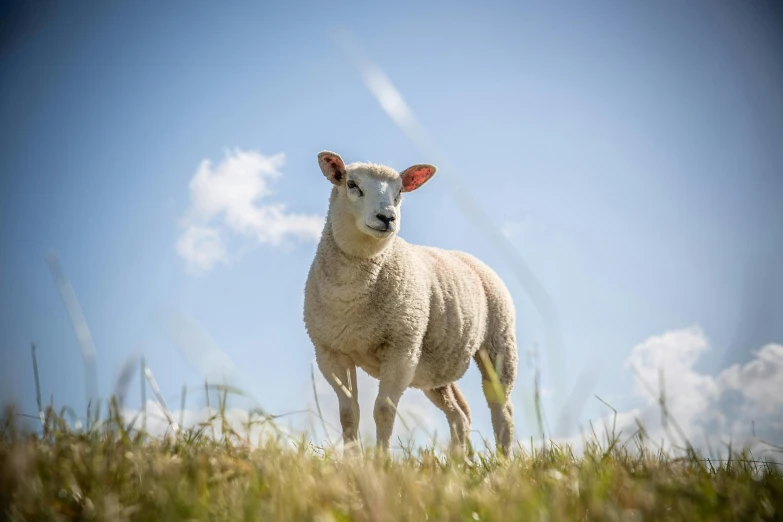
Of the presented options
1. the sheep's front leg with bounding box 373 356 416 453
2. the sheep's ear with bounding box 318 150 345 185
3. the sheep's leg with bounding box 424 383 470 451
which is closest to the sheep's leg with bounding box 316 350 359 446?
the sheep's front leg with bounding box 373 356 416 453

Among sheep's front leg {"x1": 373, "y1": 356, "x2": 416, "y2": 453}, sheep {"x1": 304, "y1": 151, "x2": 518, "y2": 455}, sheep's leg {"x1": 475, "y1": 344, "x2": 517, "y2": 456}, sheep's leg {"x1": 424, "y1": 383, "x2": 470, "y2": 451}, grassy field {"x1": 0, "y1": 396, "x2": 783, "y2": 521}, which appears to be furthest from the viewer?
sheep's leg {"x1": 424, "y1": 383, "x2": 470, "y2": 451}

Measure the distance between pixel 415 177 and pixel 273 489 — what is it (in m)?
4.66

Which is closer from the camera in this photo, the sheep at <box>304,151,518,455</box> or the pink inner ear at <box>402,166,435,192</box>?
the sheep at <box>304,151,518,455</box>

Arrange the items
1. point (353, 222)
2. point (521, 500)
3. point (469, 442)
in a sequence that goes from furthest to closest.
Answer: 1. point (353, 222)
2. point (469, 442)
3. point (521, 500)

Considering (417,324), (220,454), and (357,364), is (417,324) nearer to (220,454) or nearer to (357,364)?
(357,364)

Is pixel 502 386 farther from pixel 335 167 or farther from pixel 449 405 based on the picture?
pixel 335 167

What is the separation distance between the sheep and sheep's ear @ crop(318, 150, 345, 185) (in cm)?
1

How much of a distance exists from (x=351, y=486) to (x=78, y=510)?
1.08 m

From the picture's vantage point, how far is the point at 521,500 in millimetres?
2240

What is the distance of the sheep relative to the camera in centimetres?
560

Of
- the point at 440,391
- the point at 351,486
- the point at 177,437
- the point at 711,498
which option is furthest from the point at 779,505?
the point at 440,391

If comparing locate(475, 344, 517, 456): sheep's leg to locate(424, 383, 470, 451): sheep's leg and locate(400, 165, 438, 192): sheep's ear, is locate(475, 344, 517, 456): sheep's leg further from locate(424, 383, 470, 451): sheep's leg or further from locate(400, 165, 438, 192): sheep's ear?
locate(400, 165, 438, 192): sheep's ear

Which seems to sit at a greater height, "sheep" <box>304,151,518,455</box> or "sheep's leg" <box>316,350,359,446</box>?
"sheep" <box>304,151,518,455</box>

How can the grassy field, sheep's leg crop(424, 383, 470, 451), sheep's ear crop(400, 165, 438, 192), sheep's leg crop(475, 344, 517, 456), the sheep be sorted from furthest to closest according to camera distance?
sheep's leg crop(424, 383, 470, 451) → sheep's leg crop(475, 344, 517, 456) → sheep's ear crop(400, 165, 438, 192) → the sheep → the grassy field
